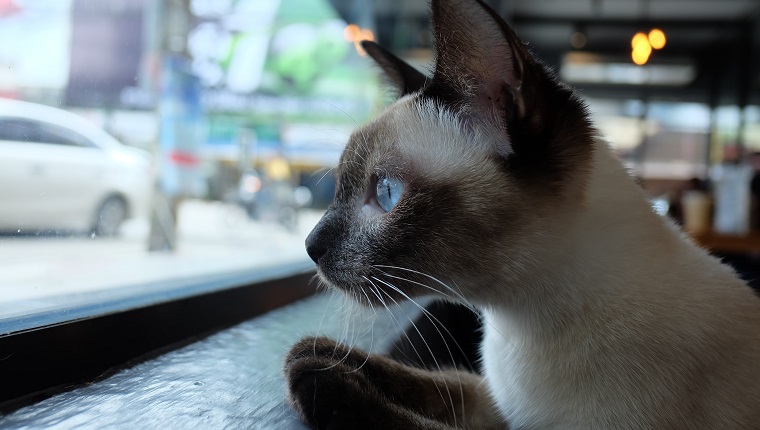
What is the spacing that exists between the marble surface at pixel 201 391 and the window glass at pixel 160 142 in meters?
0.11

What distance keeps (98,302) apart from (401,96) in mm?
616

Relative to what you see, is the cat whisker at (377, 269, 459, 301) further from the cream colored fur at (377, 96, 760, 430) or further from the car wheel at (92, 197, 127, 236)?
the car wheel at (92, 197, 127, 236)

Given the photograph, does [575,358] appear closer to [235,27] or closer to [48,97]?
[48,97]

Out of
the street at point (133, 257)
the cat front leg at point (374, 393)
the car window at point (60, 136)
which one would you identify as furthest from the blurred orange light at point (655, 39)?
the car window at point (60, 136)

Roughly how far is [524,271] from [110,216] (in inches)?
34.0

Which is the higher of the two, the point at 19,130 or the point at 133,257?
the point at 19,130

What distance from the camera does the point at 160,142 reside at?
64.4 inches

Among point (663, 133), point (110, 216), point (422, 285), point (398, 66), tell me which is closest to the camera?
point (422, 285)

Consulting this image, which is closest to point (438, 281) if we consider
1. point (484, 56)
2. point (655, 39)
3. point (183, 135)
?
point (484, 56)

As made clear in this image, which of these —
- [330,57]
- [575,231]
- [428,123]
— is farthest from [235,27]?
[575,231]

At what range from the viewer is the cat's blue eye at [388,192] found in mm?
865

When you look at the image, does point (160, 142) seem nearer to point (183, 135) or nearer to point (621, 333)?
point (183, 135)

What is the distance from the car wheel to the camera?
3.86 feet

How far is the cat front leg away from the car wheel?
0.54m
